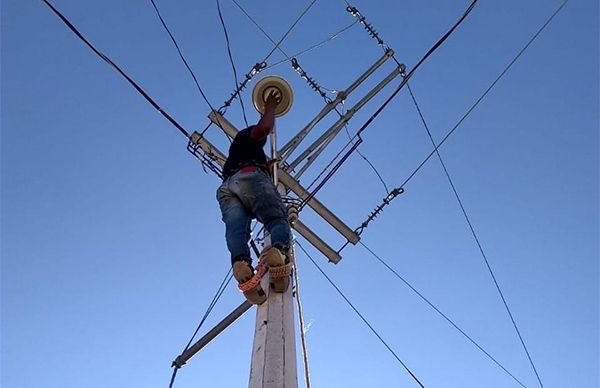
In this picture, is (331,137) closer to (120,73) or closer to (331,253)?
(331,253)

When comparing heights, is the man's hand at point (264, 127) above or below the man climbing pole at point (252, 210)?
above

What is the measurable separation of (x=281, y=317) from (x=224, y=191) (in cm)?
95

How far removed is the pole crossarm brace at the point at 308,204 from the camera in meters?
5.64

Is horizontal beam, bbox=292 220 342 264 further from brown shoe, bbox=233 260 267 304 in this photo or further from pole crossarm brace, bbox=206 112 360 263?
brown shoe, bbox=233 260 267 304

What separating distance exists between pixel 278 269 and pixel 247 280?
159 mm

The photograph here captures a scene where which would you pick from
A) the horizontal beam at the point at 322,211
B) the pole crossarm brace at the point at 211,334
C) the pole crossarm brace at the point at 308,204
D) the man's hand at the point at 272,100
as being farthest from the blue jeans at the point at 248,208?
the horizontal beam at the point at 322,211

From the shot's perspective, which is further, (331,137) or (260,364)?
(331,137)

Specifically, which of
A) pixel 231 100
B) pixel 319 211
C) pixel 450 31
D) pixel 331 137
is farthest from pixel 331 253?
pixel 450 31

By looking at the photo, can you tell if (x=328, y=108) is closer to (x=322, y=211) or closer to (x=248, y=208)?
(x=322, y=211)

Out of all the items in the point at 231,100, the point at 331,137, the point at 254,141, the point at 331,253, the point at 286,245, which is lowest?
the point at 286,245

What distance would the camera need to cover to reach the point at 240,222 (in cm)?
359

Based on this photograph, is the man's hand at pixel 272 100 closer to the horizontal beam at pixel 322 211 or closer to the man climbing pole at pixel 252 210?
the man climbing pole at pixel 252 210

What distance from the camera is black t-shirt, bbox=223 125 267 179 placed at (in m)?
3.89

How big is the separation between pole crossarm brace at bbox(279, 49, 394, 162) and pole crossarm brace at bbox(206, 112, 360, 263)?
25 centimetres
